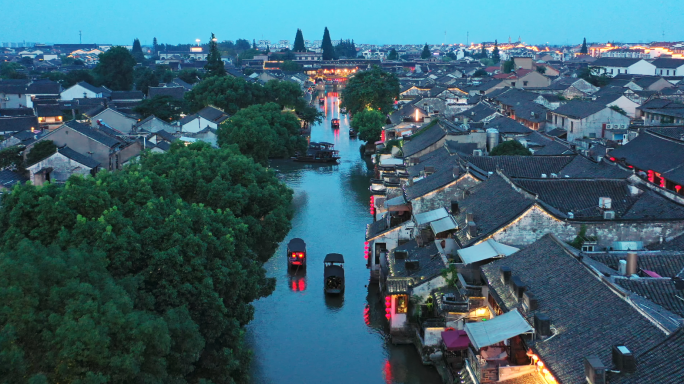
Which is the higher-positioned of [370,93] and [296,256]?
[370,93]

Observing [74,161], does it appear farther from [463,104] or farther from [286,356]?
[463,104]

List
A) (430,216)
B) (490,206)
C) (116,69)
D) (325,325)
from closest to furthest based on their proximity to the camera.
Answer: (490,206)
(325,325)
(430,216)
(116,69)

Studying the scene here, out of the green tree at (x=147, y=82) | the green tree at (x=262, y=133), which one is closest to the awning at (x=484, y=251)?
the green tree at (x=262, y=133)

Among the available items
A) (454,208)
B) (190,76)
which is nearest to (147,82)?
(190,76)

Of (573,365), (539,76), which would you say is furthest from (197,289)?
(539,76)

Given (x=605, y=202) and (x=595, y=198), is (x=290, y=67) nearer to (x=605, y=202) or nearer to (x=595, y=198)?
(x=595, y=198)

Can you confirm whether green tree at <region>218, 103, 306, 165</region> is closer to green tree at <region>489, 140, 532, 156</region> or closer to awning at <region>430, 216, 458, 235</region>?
green tree at <region>489, 140, 532, 156</region>
